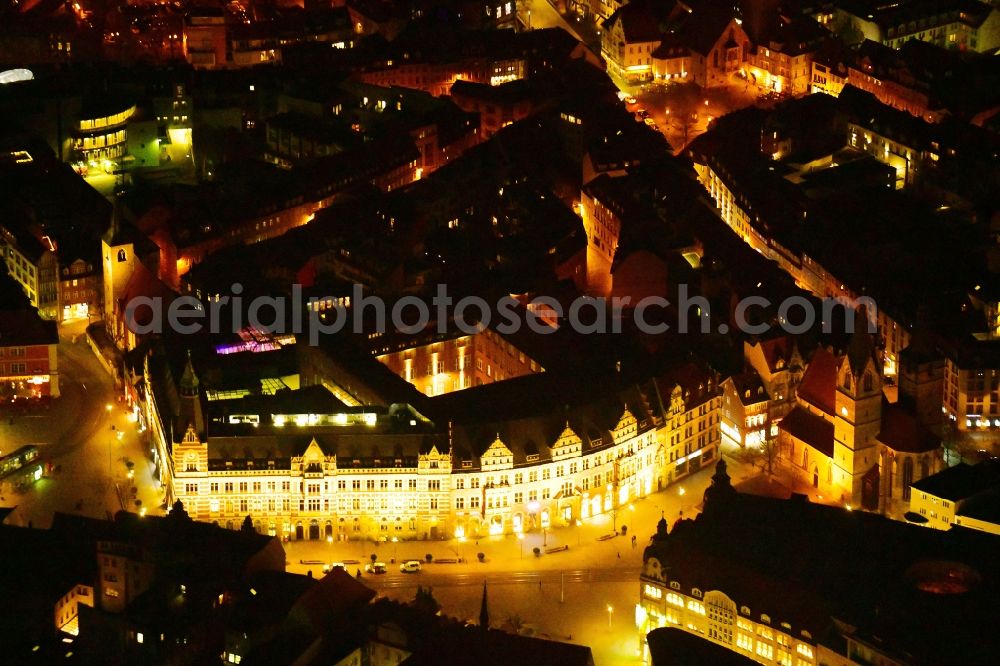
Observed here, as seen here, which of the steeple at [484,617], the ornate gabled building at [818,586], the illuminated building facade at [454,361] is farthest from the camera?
the illuminated building facade at [454,361]

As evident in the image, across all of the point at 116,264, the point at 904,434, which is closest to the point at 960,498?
the point at 904,434

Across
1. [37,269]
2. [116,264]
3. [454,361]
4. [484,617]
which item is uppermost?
[116,264]

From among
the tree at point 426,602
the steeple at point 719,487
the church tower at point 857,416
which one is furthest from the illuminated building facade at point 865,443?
the tree at point 426,602

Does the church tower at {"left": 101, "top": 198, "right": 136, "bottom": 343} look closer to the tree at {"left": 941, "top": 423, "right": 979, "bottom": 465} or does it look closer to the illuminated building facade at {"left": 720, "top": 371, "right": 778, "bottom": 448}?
the illuminated building facade at {"left": 720, "top": 371, "right": 778, "bottom": 448}

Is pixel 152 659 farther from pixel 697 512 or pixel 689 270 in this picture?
pixel 689 270

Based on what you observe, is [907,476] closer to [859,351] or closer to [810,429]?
[810,429]

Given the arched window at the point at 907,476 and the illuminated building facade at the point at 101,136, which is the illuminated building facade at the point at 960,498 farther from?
the illuminated building facade at the point at 101,136

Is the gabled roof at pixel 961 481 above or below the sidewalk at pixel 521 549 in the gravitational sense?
above
